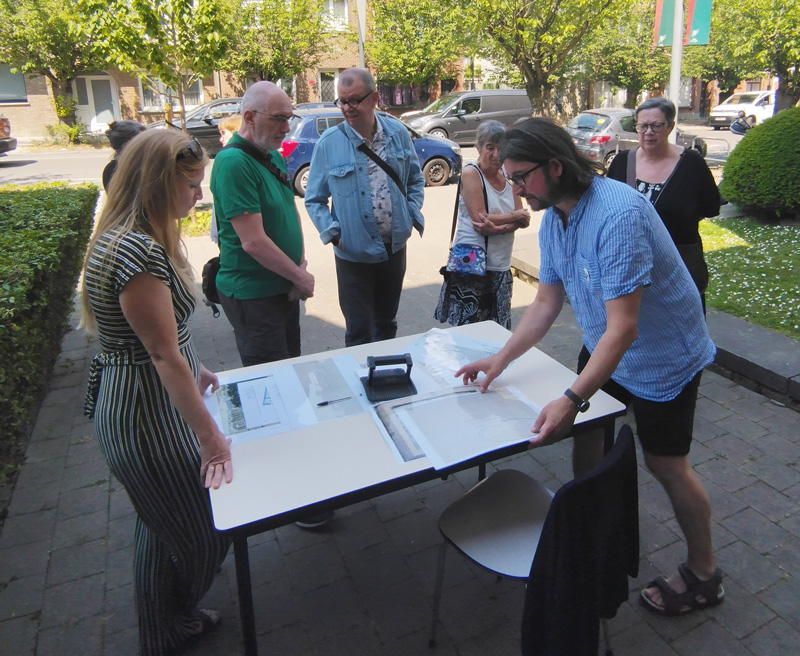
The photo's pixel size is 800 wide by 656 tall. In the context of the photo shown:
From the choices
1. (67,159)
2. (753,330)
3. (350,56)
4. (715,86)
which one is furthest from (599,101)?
(753,330)

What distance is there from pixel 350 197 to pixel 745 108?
28189 millimetres

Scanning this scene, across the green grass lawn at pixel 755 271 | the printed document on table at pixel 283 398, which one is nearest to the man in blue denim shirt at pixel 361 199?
the printed document on table at pixel 283 398

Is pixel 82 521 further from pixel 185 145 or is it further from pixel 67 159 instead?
pixel 67 159

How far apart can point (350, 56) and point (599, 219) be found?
29.7m

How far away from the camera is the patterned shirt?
358 centimetres

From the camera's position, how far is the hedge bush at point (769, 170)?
7.29 meters

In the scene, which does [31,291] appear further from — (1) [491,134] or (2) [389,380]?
(1) [491,134]

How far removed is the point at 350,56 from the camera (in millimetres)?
28844

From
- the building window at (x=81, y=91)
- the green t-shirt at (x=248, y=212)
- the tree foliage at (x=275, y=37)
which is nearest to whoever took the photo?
the green t-shirt at (x=248, y=212)

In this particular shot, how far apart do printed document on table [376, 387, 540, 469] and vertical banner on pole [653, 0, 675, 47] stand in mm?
6317

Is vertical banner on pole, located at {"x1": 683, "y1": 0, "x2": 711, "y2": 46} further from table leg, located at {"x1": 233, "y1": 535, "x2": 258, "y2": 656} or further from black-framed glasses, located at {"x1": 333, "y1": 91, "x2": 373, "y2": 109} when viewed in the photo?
table leg, located at {"x1": 233, "y1": 535, "x2": 258, "y2": 656}

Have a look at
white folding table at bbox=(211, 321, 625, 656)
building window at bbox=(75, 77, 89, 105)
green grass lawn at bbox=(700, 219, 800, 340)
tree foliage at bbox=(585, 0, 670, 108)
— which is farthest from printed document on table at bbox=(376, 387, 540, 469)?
tree foliage at bbox=(585, 0, 670, 108)

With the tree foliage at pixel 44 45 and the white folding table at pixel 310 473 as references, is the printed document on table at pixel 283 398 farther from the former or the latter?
the tree foliage at pixel 44 45

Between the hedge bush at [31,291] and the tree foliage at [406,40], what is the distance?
2254cm
